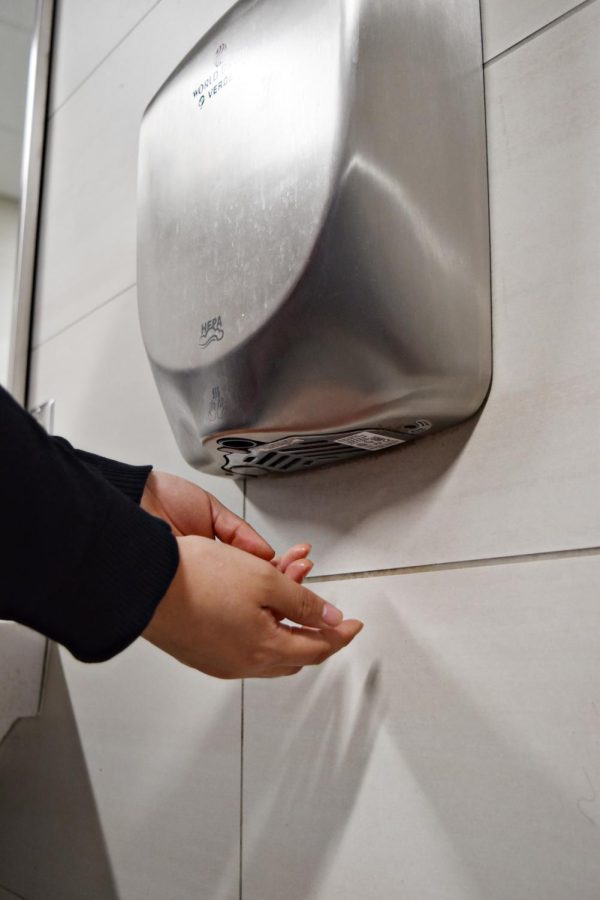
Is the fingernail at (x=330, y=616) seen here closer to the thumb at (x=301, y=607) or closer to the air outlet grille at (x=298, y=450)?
the thumb at (x=301, y=607)

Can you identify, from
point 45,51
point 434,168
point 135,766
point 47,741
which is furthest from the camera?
point 45,51

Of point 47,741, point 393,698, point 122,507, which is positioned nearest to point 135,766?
point 47,741

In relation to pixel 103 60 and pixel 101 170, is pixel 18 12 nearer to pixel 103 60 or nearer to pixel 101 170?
pixel 103 60

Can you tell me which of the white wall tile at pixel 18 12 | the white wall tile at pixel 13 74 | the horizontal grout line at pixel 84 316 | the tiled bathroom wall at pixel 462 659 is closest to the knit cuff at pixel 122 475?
the tiled bathroom wall at pixel 462 659

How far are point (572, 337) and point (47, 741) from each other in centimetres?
83

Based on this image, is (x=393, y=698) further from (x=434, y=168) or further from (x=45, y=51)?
(x=45, y=51)

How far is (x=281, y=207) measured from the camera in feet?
1.71

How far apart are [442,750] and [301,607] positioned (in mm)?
144

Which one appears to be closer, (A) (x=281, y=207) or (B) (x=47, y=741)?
(A) (x=281, y=207)

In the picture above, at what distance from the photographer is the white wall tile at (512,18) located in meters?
0.53

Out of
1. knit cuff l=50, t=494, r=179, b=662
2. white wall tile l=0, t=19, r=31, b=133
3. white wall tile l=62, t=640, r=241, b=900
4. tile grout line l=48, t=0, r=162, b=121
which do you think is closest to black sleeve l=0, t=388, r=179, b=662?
knit cuff l=50, t=494, r=179, b=662

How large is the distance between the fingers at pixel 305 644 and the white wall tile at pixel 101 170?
23.0 inches

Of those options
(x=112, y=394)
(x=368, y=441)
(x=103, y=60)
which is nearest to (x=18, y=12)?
(x=103, y=60)

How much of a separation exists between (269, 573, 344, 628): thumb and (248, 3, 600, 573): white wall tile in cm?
10
